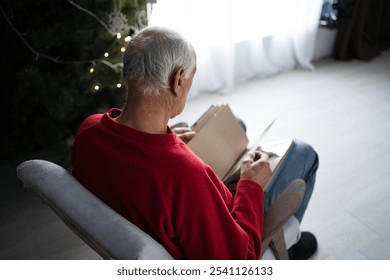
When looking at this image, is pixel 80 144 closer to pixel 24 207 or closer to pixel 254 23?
pixel 24 207

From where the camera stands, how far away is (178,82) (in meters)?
1.03

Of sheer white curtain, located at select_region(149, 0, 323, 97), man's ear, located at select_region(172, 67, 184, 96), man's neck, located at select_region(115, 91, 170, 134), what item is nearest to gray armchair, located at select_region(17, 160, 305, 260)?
man's neck, located at select_region(115, 91, 170, 134)

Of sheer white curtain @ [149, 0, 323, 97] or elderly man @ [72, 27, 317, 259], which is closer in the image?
elderly man @ [72, 27, 317, 259]

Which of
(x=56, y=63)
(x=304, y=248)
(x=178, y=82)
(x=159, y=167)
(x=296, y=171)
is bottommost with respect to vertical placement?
(x=304, y=248)

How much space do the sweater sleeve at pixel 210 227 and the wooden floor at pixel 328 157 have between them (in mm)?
815

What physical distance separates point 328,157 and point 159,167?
1.56 meters

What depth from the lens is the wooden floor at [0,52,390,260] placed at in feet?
6.05

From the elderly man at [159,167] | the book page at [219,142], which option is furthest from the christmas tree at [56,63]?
the elderly man at [159,167]

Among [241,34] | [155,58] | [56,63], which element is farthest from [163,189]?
[241,34]

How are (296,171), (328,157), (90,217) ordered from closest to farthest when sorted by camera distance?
1. (90,217)
2. (296,171)
3. (328,157)

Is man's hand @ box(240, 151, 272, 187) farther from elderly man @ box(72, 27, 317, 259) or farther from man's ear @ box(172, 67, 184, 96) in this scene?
man's ear @ box(172, 67, 184, 96)

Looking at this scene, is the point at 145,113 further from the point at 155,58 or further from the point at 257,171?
the point at 257,171

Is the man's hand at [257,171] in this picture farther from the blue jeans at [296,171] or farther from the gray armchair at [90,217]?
the gray armchair at [90,217]

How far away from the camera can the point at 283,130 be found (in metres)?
2.57
